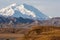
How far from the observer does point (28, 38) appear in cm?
5262

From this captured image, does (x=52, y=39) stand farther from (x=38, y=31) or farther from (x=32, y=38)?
(x=38, y=31)

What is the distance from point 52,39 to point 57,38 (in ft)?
4.40

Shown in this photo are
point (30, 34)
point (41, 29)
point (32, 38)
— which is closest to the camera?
point (32, 38)

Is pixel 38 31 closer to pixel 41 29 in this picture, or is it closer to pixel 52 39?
pixel 41 29

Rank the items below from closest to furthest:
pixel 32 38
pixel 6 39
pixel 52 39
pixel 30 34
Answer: pixel 52 39 < pixel 32 38 < pixel 30 34 < pixel 6 39

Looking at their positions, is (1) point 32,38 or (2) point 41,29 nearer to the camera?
(1) point 32,38

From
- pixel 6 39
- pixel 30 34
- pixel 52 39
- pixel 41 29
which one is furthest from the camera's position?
pixel 6 39

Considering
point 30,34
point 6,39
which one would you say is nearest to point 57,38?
point 30,34

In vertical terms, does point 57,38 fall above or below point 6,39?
above

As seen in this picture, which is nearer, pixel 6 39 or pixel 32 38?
pixel 32 38

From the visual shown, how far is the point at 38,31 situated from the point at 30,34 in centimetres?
219

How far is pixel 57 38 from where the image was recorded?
1471 inches

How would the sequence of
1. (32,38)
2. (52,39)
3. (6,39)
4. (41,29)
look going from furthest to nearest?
(6,39), (41,29), (32,38), (52,39)

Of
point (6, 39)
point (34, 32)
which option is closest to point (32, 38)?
point (34, 32)
